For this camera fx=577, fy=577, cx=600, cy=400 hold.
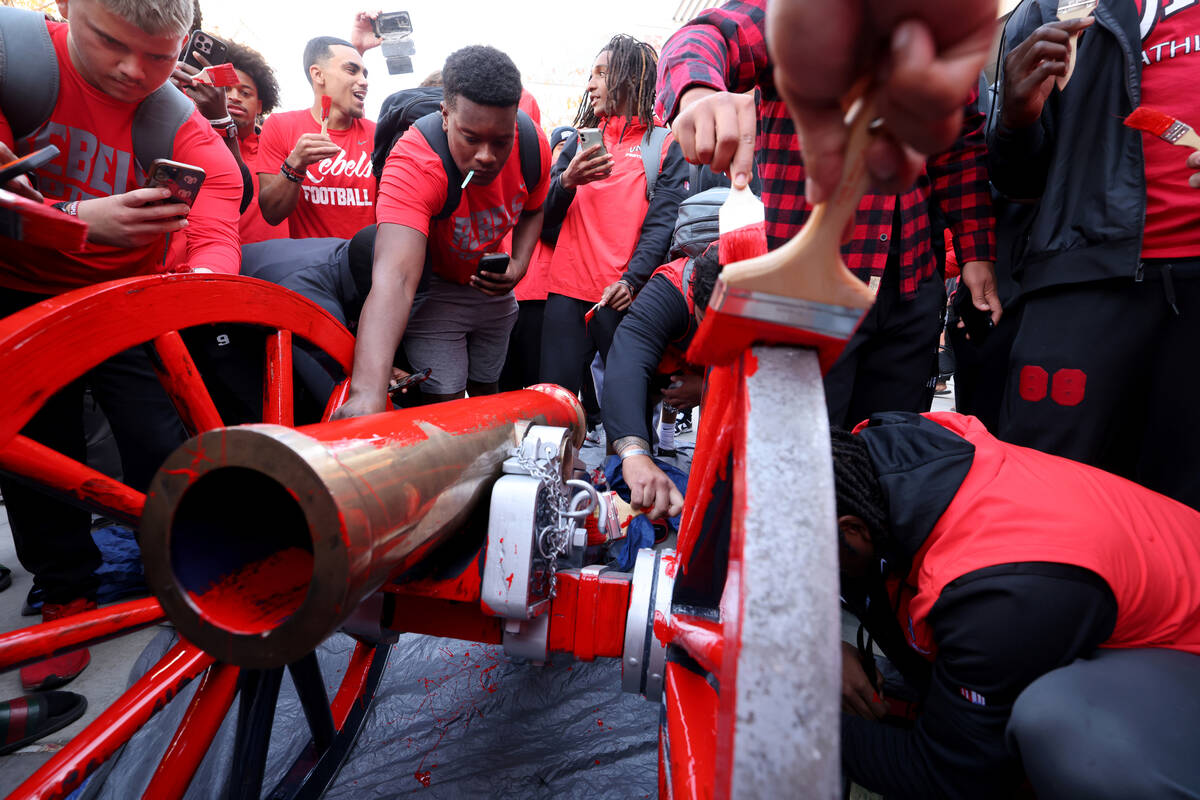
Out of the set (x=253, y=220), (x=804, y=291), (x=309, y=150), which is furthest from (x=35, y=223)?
(x=253, y=220)

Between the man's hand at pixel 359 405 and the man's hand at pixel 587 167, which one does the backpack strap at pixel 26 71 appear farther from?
the man's hand at pixel 587 167

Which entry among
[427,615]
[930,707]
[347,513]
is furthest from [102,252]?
[930,707]

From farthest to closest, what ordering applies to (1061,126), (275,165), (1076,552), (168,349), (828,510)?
(275,165)
(1061,126)
(168,349)
(1076,552)
(828,510)

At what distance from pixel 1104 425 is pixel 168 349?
187cm

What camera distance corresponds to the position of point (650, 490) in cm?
161

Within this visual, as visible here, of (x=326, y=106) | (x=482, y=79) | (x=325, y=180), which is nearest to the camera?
(x=482, y=79)

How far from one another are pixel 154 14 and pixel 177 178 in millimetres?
403

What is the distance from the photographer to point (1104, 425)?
4.24ft

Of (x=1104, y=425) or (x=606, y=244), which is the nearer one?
(x=1104, y=425)

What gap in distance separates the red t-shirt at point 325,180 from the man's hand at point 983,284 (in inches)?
92.2

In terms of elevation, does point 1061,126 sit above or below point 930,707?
above

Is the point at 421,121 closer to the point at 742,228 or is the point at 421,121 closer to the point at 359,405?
the point at 359,405

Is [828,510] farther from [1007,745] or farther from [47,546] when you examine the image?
[47,546]

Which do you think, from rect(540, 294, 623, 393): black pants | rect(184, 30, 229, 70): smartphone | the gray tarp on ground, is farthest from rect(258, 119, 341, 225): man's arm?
the gray tarp on ground
